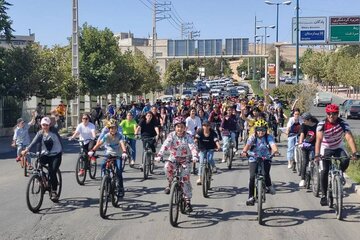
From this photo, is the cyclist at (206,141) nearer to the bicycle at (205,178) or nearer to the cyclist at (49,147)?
the bicycle at (205,178)

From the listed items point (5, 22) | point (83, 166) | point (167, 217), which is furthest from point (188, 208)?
point (5, 22)

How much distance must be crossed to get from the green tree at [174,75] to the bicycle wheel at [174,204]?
206ft

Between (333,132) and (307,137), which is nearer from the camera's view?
(333,132)

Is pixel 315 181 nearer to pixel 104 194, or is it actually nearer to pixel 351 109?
pixel 104 194

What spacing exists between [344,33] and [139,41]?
101 m

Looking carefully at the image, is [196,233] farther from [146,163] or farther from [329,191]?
[146,163]

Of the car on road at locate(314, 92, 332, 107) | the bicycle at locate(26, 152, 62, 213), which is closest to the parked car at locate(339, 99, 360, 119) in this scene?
the car on road at locate(314, 92, 332, 107)

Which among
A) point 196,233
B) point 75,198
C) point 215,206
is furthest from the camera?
point 75,198

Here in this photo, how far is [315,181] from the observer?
37.9ft

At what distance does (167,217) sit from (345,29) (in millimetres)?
43436

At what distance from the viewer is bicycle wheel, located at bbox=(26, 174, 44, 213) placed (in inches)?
390

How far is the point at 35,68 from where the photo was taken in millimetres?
27547

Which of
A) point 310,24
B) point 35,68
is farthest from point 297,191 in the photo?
point 310,24

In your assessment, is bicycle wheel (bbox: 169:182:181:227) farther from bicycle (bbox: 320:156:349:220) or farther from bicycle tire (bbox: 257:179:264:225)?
bicycle (bbox: 320:156:349:220)
